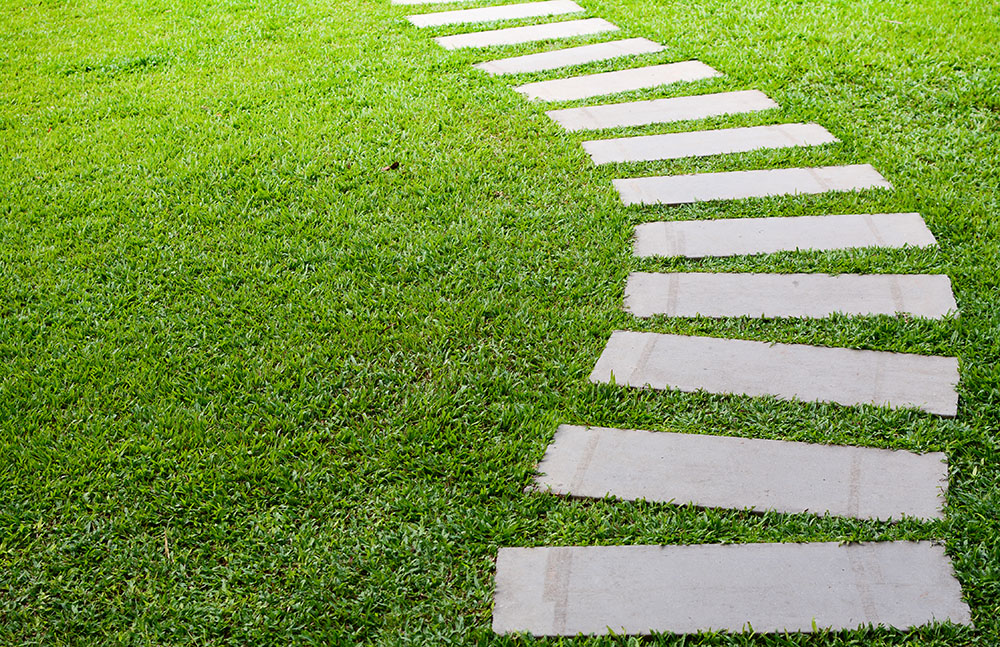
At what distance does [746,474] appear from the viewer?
2.24m

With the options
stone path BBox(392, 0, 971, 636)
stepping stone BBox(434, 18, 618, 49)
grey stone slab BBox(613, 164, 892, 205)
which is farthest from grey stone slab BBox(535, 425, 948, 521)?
stepping stone BBox(434, 18, 618, 49)

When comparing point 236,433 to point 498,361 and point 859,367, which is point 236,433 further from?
point 859,367

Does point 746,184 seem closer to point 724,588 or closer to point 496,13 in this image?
point 724,588

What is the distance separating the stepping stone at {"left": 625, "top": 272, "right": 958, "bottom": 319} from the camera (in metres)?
2.82

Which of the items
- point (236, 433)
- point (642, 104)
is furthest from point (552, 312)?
point (642, 104)

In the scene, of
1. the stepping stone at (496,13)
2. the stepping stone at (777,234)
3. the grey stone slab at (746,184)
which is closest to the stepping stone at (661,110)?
the grey stone slab at (746,184)

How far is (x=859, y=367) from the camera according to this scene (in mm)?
2566

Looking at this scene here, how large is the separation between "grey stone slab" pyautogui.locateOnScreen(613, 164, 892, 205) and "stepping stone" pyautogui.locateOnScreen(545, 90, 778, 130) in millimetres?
654

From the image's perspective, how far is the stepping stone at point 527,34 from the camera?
539 centimetres

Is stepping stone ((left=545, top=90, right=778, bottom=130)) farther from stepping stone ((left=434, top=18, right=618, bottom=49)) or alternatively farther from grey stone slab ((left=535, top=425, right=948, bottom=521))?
grey stone slab ((left=535, top=425, right=948, bottom=521))

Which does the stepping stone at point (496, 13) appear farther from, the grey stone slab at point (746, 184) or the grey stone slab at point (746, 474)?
the grey stone slab at point (746, 474)

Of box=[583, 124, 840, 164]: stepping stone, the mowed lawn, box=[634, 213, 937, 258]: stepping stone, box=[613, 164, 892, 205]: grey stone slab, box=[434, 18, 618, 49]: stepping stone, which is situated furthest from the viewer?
box=[434, 18, 618, 49]: stepping stone

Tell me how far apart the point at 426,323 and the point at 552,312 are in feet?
1.46

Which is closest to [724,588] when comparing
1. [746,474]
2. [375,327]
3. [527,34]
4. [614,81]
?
[746,474]
